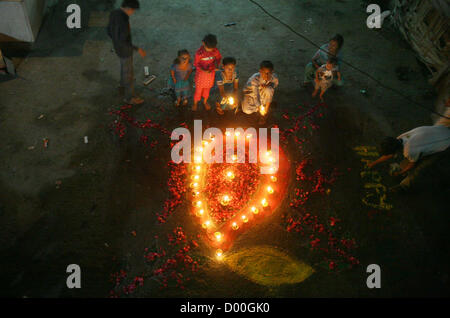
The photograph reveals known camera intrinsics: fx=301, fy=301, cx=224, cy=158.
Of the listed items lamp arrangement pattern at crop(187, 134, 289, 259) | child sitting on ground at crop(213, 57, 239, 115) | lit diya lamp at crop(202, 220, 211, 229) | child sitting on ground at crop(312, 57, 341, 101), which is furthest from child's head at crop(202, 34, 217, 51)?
lit diya lamp at crop(202, 220, 211, 229)

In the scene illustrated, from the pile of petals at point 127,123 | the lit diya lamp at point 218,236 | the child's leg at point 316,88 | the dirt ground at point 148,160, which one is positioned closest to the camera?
the dirt ground at point 148,160

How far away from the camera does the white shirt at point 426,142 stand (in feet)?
17.2

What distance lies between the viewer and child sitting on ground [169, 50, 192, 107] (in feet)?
20.1

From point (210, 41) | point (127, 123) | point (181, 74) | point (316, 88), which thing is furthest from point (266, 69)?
point (127, 123)

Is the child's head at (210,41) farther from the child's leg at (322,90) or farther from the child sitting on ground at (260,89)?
the child's leg at (322,90)

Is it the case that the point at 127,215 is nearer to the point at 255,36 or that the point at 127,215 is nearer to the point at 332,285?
the point at 332,285

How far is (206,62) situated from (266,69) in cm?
128

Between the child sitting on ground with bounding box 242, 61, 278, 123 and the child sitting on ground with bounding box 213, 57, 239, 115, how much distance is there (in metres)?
0.35

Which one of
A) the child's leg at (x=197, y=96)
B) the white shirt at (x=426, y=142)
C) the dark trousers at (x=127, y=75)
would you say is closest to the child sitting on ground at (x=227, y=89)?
the child's leg at (x=197, y=96)

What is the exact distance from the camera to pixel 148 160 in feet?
21.0

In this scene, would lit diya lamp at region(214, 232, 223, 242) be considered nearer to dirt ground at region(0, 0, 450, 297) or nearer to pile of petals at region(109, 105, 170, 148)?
dirt ground at region(0, 0, 450, 297)

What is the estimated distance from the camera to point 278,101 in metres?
7.82

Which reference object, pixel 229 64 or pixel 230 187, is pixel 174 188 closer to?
pixel 230 187

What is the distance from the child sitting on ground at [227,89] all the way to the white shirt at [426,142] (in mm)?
3615
